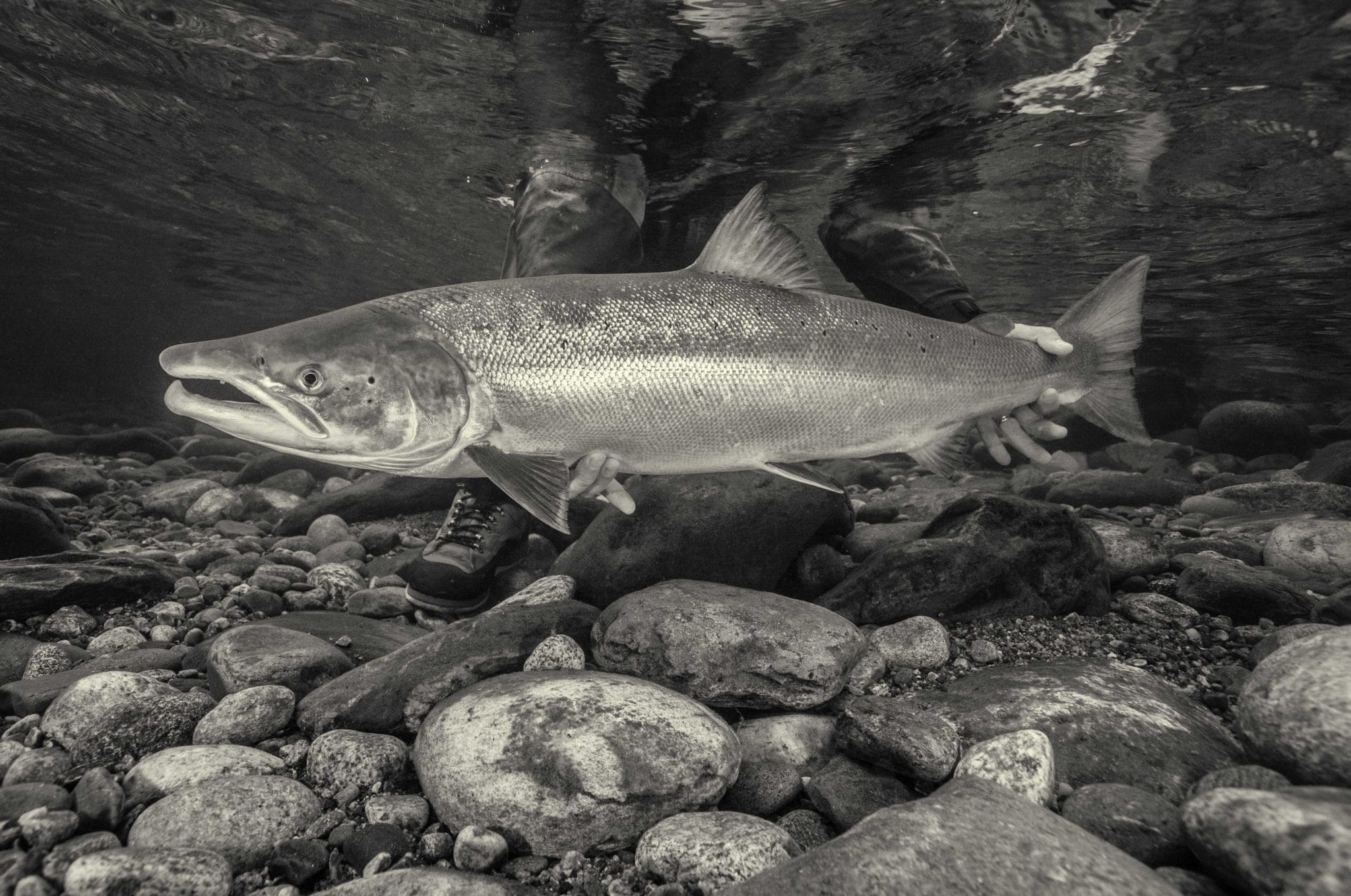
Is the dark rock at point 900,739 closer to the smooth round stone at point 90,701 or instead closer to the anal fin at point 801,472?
the anal fin at point 801,472

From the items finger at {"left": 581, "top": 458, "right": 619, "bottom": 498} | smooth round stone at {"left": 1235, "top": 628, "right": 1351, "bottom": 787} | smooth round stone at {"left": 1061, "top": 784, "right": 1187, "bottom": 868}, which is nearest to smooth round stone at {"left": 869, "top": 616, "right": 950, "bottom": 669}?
smooth round stone at {"left": 1061, "top": 784, "right": 1187, "bottom": 868}

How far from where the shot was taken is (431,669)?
2721 millimetres

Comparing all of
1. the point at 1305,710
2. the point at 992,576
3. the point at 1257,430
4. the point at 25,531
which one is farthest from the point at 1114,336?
the point at 1257,430

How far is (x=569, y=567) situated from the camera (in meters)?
4.01

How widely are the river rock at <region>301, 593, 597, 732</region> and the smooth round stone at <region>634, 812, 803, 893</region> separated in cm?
116

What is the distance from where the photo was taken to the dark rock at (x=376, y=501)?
6148mm

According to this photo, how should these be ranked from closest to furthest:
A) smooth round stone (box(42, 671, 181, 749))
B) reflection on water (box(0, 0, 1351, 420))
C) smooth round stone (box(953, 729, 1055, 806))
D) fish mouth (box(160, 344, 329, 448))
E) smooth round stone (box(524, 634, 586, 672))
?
smooth round stone (box(953, 729, 1055, 806)), smooth round stone (box(42, 671, 181, 749)), fish mouth (box(160, 344, 329, 448)), smooth round stone (box(524, 634, 586, 672)), reflection on water (box(0, 0, 1351, 420))

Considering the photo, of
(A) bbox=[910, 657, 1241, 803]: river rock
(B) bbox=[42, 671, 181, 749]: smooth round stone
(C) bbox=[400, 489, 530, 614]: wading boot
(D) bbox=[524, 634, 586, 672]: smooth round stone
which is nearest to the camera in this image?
(A) bbox=[910, 657, 1241, 803]: river rock

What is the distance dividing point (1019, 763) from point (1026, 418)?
8.29 feet

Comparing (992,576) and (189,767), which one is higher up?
(189,767)

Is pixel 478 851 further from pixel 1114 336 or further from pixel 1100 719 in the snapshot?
pixel 1114 336

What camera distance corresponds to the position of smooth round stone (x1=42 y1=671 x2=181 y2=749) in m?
2.28

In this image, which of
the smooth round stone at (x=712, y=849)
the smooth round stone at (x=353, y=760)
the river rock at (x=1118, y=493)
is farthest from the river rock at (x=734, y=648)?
the river rock at (x=1118, y=493)

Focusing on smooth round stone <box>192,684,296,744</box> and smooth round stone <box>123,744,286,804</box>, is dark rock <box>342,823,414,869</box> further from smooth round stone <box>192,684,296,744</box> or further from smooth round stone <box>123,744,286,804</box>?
smooth round stone <box>192,684,296,744</box>
